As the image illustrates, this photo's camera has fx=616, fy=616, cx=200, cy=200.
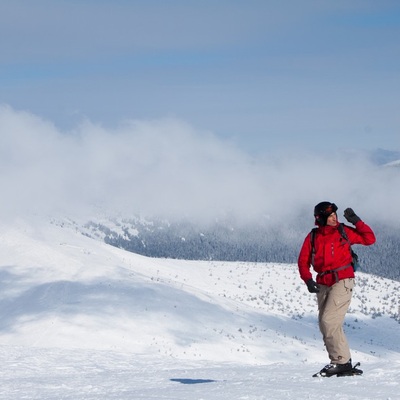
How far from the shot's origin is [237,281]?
Answer: 155ft

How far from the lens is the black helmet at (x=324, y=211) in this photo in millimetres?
8742

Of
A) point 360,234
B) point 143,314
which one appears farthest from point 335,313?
point 143,314

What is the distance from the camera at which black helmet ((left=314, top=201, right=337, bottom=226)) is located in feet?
28.7

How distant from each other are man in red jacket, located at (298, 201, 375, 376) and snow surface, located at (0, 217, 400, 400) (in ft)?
2.69

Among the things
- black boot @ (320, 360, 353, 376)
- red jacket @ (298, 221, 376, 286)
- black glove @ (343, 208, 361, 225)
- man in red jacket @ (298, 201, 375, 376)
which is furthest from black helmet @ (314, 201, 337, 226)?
black boot @ (320, 360, 353, 376)

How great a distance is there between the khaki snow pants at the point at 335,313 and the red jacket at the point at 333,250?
135 mm

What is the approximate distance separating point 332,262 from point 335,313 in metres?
0.78

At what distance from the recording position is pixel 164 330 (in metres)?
24.8

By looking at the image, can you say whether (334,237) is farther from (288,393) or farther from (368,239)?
(288,393)

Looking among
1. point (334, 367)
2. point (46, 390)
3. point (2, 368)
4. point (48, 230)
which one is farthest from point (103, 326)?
point (48, 230)

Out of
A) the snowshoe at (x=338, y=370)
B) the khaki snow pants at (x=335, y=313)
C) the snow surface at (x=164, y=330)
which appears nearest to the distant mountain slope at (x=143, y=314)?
the snow surface at (x=164, y=330)

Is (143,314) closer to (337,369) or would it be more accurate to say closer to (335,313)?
(337,369)

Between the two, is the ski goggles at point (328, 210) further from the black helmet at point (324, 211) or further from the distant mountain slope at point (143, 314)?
the distant mountain slope at point (143, 314)

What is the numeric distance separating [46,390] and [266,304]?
29.8 m
